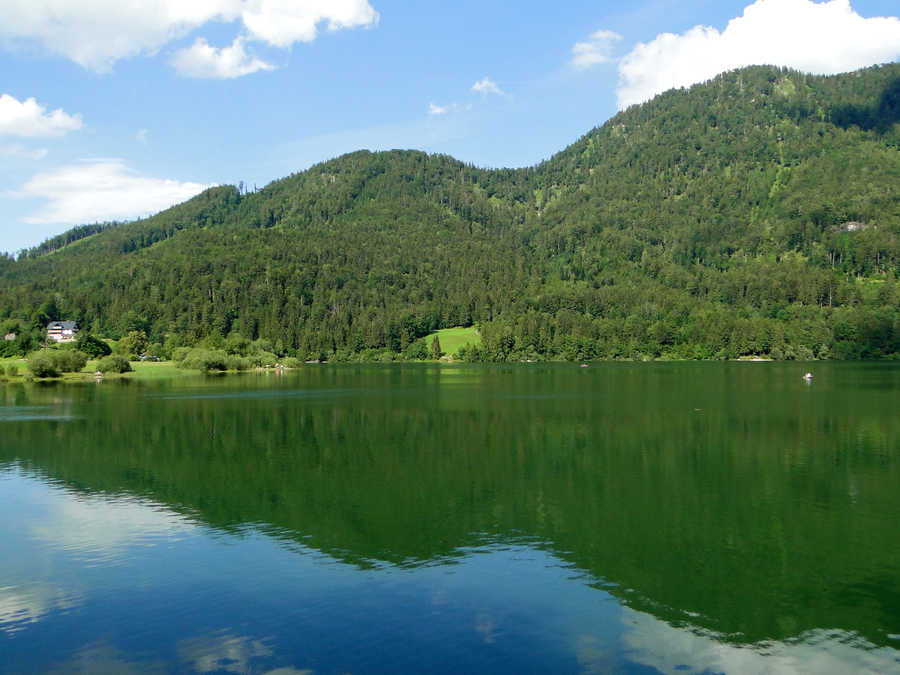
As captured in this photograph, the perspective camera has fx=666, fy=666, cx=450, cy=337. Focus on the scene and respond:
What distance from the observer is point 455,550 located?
24.5m

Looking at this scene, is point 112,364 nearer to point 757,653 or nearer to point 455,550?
point 455,550

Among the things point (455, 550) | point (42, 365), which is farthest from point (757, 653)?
point (42, 365)

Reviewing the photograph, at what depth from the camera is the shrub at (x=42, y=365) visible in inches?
5108

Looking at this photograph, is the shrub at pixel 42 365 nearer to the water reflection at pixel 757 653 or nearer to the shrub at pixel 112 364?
the shrub at pixel 112 364

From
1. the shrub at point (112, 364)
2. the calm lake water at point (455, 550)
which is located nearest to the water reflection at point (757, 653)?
the calm lake water at point (455, 550)

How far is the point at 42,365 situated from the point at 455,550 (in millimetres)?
133022

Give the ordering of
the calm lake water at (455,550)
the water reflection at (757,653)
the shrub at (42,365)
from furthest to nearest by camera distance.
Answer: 1. the shrub at (42,365)
2. the calm lake water at (455,550)
3. the water reflection at (757,653)

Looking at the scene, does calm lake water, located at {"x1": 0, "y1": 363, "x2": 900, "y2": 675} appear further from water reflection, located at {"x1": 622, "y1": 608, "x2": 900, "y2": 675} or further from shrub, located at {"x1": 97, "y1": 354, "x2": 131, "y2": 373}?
shrub, located at {"x1": 97, "y1": 354, "x2": 131, "y2": 373}

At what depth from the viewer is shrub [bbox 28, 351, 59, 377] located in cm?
12975

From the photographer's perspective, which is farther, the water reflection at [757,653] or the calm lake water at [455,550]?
the calm lake water at [455,550]

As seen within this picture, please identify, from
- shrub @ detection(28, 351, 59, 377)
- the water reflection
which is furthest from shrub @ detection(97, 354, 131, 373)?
the water reflection

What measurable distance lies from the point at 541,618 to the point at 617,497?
14626 mm

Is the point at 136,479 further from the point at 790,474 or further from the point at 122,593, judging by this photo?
the point at 790,474

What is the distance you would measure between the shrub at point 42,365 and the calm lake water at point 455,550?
89.3 metres
